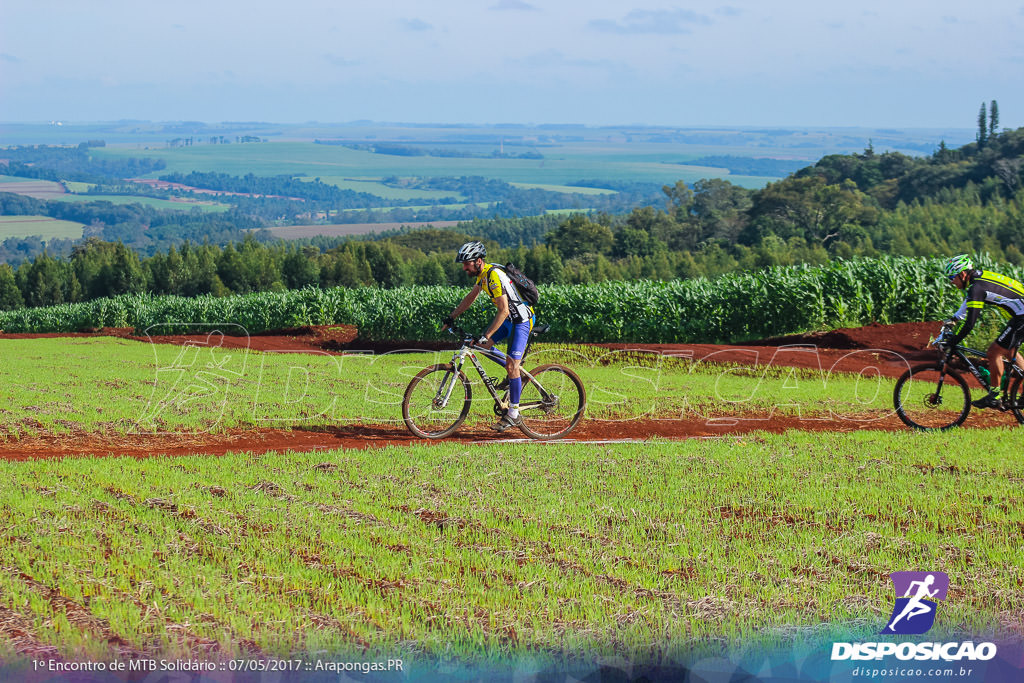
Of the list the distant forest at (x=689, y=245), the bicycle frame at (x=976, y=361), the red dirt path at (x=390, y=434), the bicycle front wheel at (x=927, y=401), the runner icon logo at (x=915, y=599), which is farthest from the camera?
the distant forest at (x=689, y=245)

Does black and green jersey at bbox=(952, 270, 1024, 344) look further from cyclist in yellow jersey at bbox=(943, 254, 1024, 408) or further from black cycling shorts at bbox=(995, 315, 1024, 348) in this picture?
black cycling shorts at bbox=(995, 315, 1024, 348)

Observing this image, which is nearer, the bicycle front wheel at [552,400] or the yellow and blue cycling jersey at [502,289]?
the yellow and blue cycling jersey at [502,289]

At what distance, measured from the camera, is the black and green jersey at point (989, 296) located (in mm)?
11188

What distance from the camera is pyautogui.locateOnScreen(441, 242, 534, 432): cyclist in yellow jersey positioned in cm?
1100

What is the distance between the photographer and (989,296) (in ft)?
36.7

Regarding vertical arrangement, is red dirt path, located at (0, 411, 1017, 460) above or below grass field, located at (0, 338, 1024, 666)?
below

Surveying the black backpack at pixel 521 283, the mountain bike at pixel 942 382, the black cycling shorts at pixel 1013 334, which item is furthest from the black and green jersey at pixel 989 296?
the black backpack at pixel 521 283

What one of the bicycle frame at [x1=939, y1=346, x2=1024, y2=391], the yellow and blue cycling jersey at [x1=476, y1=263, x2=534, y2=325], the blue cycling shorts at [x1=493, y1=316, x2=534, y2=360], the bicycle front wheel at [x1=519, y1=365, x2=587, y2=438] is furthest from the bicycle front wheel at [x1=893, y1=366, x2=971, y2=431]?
the yellow and blue cycling jersey at [x1=476, y1=263, x2=534, y2=325]

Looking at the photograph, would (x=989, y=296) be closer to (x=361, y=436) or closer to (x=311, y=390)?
(x=361, y=436)

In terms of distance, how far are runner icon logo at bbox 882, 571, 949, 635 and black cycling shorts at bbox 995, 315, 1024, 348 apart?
6166mm

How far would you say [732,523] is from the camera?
7.73m

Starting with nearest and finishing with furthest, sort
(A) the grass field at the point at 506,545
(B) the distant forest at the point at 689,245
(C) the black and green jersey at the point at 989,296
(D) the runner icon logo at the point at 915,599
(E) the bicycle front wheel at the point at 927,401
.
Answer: (A) the grass field at the point at 506,545
(D) the runner icon logo at the point at 915,599
(C) the black and green jersey at the point at 989,296
(E) the bicycle front wheel at the point at 927,401
(B) the distant forest at the point at 689,245

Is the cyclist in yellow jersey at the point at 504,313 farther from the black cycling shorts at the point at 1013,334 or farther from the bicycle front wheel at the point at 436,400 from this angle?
the black cycling shorts at the point at 1013,334

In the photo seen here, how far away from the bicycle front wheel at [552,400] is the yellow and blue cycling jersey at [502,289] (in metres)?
0.91
